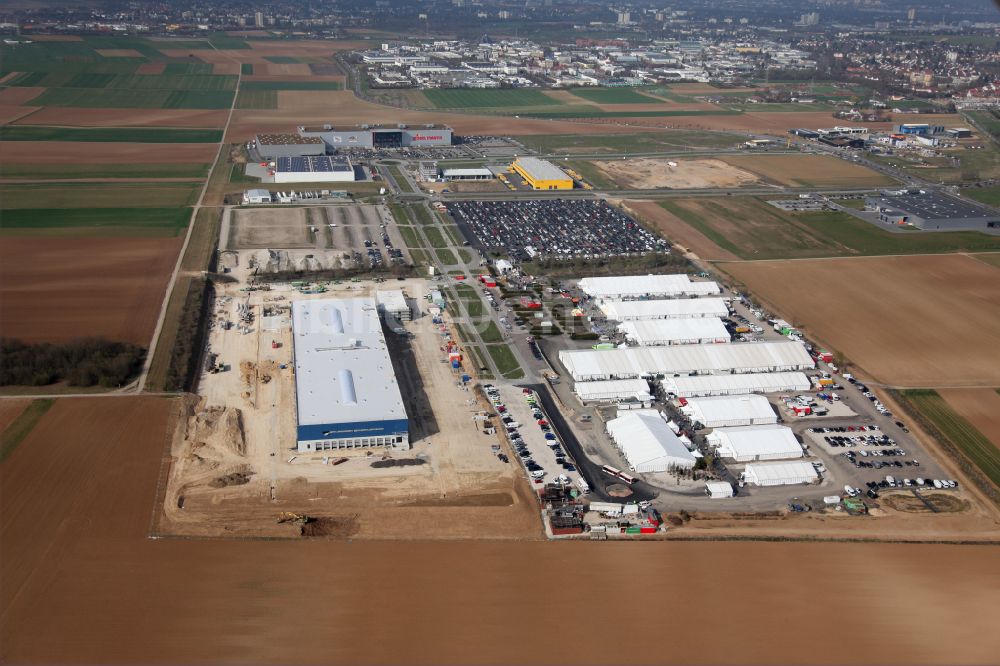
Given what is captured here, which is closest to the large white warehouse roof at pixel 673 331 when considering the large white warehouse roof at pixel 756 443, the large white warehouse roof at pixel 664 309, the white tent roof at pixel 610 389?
the large white warehouse roof at pixel 664 309

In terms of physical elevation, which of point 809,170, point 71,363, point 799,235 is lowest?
point 71,363

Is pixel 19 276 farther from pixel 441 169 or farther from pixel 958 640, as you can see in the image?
pixel 958 640

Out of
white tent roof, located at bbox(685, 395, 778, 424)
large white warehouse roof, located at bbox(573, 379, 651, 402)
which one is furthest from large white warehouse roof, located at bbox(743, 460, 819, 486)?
large white warehouse roof, located at bbox(573, 379, 651, 402)

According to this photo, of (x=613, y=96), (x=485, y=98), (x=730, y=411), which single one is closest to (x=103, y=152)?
(x=485, y=98)

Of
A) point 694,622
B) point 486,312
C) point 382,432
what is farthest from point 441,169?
point 694,622

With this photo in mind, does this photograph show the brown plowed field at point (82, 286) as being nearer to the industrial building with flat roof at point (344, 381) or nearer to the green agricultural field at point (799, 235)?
the industrial building with flat roof at point (344, 381)

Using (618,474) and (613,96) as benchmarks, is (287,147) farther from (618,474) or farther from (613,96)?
(613,96)
